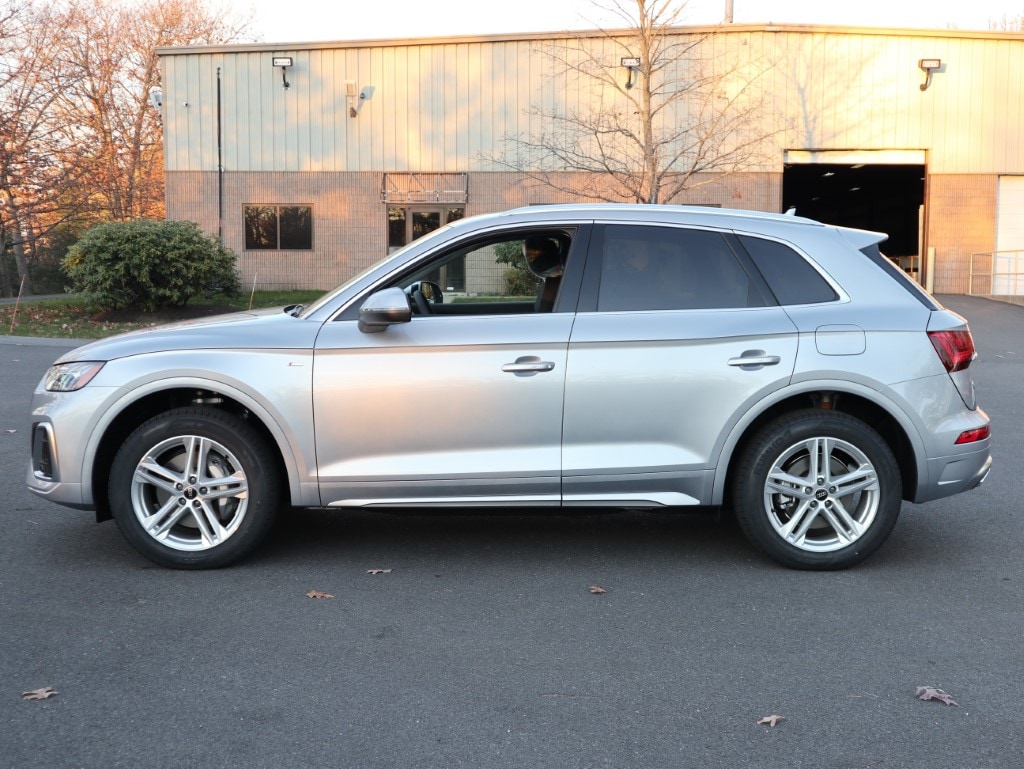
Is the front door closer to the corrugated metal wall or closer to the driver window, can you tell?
the driver window

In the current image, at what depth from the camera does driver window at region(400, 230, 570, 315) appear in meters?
5.49

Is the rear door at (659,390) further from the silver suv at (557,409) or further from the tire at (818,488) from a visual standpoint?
the tire at (818,488)

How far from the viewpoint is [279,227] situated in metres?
29.9

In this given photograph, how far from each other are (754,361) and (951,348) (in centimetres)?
103

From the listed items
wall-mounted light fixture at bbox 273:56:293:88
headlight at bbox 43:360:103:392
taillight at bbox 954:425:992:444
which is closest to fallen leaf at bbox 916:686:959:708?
taillight at bbox 954:425:992:444

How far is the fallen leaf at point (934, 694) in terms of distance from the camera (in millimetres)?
3711

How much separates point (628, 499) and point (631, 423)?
1.26 ft

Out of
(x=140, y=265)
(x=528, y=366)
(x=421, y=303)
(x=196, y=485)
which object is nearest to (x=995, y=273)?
(x=140, y=265)

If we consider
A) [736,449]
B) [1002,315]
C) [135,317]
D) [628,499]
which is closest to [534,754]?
[628,499]

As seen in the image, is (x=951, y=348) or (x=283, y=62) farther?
(x=283, y=62)

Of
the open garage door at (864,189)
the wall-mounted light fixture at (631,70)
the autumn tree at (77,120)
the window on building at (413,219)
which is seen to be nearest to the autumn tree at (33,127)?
the autumn tree at (77,120)

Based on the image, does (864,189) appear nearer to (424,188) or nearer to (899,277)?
(424,188)

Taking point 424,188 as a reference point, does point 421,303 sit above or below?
below

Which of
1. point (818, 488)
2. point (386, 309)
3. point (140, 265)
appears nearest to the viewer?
point (386, 309)
